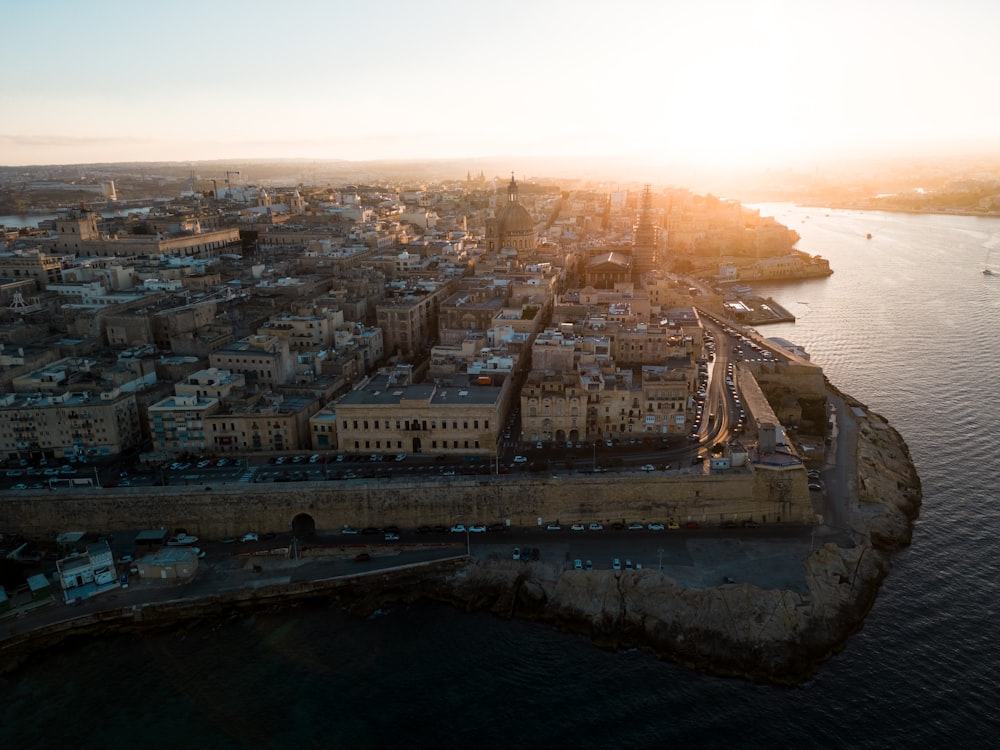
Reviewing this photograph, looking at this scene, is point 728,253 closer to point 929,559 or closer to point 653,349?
point 653,349

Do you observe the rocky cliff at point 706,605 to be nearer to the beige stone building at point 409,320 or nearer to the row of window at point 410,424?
the row of window at point 410,424

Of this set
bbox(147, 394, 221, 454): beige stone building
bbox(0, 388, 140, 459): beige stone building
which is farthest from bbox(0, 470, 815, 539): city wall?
bbox(0, 388, 140, 459): beige stone building

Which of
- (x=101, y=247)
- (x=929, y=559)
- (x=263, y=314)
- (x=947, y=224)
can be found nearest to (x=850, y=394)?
(x=929, y=559)

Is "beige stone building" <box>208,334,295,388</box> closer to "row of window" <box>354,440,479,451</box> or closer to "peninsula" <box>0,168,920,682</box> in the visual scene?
"peninsula" <box>0,168,920,682</box>

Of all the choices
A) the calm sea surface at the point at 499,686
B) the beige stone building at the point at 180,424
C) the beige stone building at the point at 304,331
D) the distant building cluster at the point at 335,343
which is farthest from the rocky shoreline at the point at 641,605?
the beige stone building at the point at 304,331

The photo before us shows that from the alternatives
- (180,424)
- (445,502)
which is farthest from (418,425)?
(180,424)

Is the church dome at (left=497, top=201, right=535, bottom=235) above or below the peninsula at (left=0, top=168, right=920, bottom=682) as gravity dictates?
above
